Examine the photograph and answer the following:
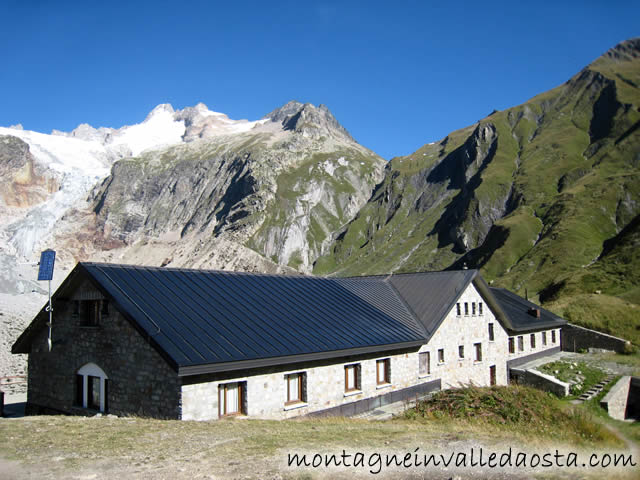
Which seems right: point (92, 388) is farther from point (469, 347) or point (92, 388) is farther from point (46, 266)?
point (469, 347)

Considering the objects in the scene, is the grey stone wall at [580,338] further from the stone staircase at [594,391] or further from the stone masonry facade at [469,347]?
the stone masonry facade at [469,347]

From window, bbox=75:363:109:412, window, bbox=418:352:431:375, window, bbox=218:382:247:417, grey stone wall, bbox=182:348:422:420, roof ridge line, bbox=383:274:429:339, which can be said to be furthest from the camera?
roof ridge line, bbox=383:274:429:339

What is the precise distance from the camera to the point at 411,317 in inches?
1051

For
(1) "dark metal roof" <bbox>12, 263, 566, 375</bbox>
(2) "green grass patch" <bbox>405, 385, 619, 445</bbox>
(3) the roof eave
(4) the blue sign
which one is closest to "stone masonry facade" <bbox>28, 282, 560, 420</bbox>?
(3) the roof eave

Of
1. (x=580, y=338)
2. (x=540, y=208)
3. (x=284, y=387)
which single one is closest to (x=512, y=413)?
(x=284, y=387)

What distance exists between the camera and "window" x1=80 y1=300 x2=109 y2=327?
18.2 metres

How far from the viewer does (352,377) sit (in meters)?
20.9

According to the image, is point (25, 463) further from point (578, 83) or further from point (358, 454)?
point (578, 83)

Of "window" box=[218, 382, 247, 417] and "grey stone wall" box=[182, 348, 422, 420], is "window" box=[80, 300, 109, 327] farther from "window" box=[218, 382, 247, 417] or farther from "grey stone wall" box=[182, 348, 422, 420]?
"window" box=[218, 382, 247, 417]

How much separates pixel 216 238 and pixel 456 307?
156416 mm

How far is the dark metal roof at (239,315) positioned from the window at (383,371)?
3.39ft

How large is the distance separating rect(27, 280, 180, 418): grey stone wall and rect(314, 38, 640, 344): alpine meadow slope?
42.3 meters

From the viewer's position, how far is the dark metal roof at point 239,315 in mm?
16097

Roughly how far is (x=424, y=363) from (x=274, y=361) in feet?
36.0
